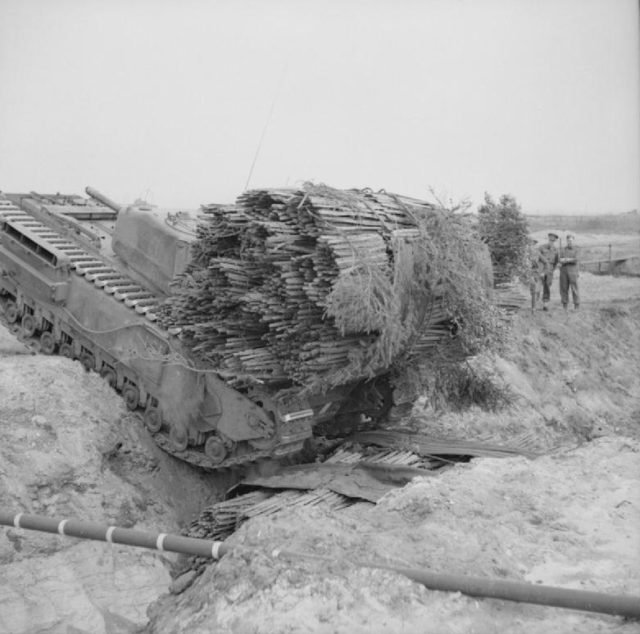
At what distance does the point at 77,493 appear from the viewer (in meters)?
8.14

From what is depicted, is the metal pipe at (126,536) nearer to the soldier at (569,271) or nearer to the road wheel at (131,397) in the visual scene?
the road wheel at (131,397)

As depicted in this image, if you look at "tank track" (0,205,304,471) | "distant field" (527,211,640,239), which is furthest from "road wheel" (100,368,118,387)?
"distant field" (527,211,640,239)

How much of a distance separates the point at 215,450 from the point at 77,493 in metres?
1.55

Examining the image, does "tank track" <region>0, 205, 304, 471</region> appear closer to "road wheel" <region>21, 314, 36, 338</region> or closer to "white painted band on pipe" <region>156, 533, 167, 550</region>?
"road wheel" <region>21, 314, 36, 338</region>

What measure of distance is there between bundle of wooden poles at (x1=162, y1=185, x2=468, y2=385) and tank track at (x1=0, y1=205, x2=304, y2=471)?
0.99 metres

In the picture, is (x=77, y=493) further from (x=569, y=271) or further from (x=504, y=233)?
(x=569, y=271)

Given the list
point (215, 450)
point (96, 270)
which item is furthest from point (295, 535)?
point (96, 270)

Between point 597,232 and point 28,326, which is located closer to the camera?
point 28,326

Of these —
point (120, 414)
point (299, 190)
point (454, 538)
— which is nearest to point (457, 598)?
point (454, 538)

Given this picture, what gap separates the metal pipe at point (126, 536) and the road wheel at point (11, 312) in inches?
209

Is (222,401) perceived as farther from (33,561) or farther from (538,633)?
(538,633)

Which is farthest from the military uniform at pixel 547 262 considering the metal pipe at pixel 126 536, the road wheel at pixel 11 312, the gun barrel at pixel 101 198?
the metal pipe at pixel 126 536

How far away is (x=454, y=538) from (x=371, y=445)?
373cm

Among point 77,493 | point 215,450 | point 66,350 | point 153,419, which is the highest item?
point 66,350
